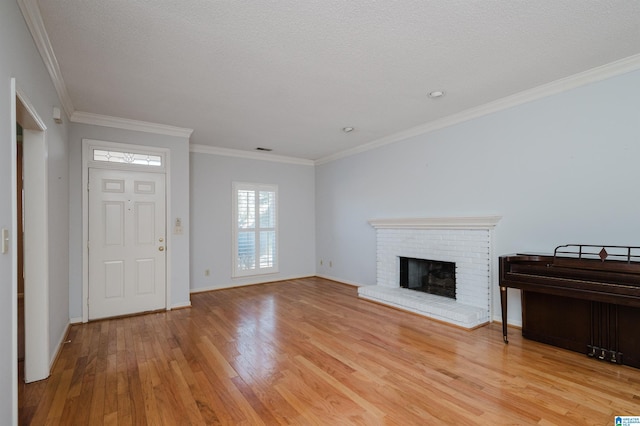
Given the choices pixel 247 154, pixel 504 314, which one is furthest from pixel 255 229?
pixel 504 314

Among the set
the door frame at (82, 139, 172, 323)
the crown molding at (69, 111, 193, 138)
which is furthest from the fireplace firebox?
the crown molding at (69, 111, 193, 138)

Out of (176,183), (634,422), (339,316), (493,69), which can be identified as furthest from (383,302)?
(176,183)

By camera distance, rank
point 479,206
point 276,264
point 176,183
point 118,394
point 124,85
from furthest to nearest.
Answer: point 276,264
point 176,183
point 479,206
point 124,85
point 118,394

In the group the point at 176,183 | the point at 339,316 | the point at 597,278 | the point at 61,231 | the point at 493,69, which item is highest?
the point at 493,69

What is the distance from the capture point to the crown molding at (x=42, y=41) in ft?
6.36

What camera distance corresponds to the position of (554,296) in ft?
9.95

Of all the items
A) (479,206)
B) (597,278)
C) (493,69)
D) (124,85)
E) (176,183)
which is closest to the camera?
(597,278)

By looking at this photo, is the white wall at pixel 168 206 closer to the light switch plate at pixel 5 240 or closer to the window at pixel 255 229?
the window at pixel 255 229

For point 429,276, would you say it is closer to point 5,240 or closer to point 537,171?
point 537,171

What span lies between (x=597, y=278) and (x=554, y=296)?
0.54 metres

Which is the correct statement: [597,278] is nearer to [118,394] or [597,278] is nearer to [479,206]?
[479,206]

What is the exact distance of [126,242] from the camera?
4203 mm

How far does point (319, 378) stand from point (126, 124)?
4040mm

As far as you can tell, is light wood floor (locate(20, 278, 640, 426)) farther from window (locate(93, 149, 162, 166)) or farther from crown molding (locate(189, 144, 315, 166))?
crown molding (locate(189, 144, 315, 166))
